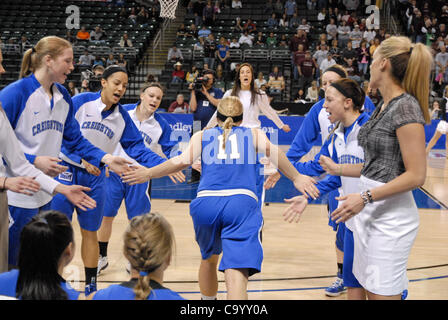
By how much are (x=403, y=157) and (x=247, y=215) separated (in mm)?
1204

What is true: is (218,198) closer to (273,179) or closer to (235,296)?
(235,296)

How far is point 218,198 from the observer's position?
11.8 ft

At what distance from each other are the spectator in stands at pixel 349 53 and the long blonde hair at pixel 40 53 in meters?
14.7

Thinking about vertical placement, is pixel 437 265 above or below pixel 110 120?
below

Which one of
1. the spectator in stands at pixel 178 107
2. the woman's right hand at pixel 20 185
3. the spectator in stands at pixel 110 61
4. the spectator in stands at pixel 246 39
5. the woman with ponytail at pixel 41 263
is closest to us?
the woman with ponytail at pixel 41 263

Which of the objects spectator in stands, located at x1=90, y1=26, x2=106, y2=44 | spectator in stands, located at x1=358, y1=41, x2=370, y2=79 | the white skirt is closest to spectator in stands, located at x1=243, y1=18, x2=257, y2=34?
spectator in stands, located at x1=358, y1=41, x2=370, y2=79

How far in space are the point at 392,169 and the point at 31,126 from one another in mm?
2302

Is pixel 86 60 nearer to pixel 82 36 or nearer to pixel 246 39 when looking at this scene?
pixel 82 36

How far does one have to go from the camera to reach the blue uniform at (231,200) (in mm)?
3584

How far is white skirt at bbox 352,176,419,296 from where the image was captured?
9.36ft

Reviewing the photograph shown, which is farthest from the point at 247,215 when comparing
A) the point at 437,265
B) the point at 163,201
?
the point at 163,201

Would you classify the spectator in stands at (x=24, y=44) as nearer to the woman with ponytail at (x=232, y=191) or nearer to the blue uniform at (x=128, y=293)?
the woman with ponytail at (x=232, y=191)

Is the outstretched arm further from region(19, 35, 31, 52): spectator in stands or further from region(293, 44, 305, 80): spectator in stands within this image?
region(19, 35, 31, 52): spectator in stands

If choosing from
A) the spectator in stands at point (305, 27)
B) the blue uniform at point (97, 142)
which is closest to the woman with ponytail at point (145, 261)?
the blue uniform at point (97, 142)
